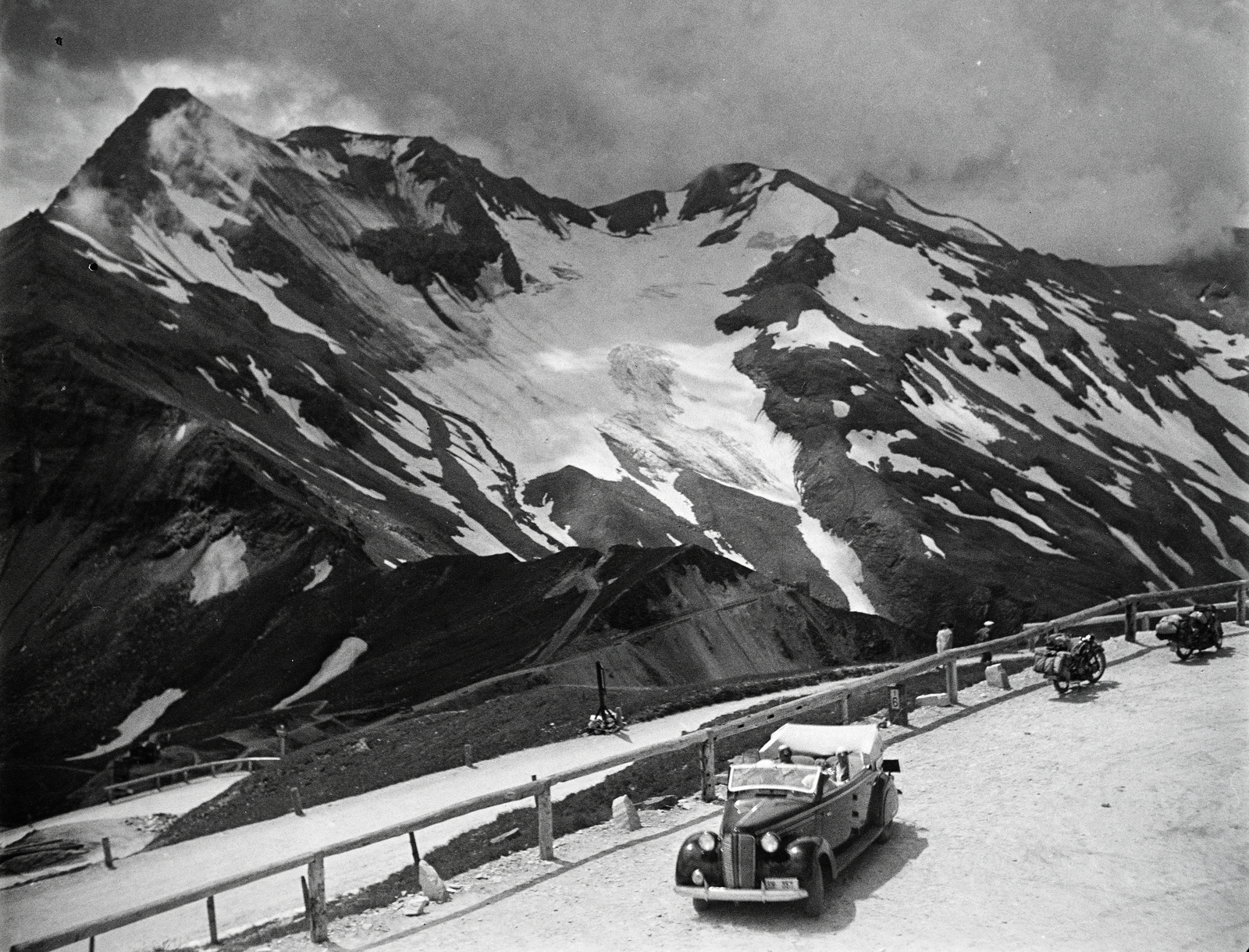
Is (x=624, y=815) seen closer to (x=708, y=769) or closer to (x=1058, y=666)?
(x=708, y=769)

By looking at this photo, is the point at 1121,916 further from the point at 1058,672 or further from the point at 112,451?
the point at 112,451

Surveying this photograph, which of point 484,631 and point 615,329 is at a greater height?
point 615,329

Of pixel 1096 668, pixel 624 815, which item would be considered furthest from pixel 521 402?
pixel 624 815

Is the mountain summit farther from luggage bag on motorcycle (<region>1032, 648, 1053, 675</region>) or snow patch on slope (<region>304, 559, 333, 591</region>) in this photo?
luggage bag on motorcycle (<region>1032, 648, 1053, 675</region>)

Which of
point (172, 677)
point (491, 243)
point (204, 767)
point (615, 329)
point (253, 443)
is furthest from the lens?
point (491, 243)

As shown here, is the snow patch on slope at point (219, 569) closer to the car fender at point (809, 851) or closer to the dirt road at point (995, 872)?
the dirt road at point (995, 872)

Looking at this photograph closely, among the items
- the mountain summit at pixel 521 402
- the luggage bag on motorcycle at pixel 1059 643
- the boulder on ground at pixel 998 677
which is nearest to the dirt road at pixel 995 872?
the luggage bag on motorcycle at pixel 1059 643

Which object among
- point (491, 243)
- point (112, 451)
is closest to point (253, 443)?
point (112, 451)
